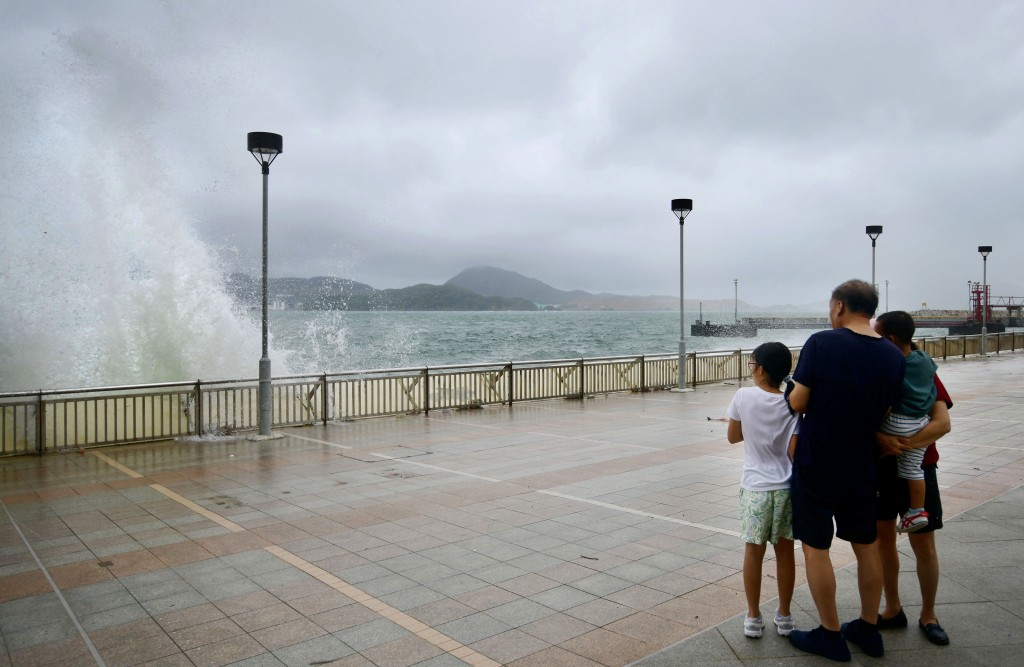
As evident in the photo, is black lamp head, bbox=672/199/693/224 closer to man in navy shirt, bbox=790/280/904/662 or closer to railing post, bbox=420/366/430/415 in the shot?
railing post, bbox=420/366/430/415

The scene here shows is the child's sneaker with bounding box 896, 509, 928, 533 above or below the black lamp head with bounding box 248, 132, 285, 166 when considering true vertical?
below

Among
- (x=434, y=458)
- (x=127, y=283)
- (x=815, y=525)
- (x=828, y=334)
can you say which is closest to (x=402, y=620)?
(x=815, y=525)

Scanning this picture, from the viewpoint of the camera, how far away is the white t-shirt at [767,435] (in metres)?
4.20

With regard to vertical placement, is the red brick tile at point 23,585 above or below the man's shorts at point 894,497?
below

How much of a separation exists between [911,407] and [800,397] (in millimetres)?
634

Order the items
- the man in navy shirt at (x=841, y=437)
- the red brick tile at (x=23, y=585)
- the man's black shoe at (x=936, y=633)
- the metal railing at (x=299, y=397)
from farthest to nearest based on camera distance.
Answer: the metal railing at (x=299, y=397), the red brick tile at (x=23, y=585), the man's black shoe at (x=936, y=633), the man in navy shirt at (x=841, y=437)

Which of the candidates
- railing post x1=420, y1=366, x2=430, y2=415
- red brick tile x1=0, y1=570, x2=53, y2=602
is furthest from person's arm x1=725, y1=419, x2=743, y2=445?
railing post x1=420, y1=366, x2=430, y2=415

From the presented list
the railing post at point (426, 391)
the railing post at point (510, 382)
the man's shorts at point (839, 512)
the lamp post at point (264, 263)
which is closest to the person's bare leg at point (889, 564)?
the man's shorts at point (839, 512)

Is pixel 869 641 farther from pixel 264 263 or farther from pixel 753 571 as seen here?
pixel 264 263

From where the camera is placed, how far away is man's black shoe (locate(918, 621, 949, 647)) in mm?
4277

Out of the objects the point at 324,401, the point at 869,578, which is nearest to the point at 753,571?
the point at 869,578

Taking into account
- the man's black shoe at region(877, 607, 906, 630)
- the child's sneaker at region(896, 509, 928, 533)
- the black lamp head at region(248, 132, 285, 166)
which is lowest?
the man's black shoe at region(877, 607, 906, 630)

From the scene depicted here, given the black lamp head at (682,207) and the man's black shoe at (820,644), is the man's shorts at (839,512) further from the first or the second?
the black lamp head at (682,207)

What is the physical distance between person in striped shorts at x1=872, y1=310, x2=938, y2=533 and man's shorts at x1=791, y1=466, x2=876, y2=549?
341 mm
